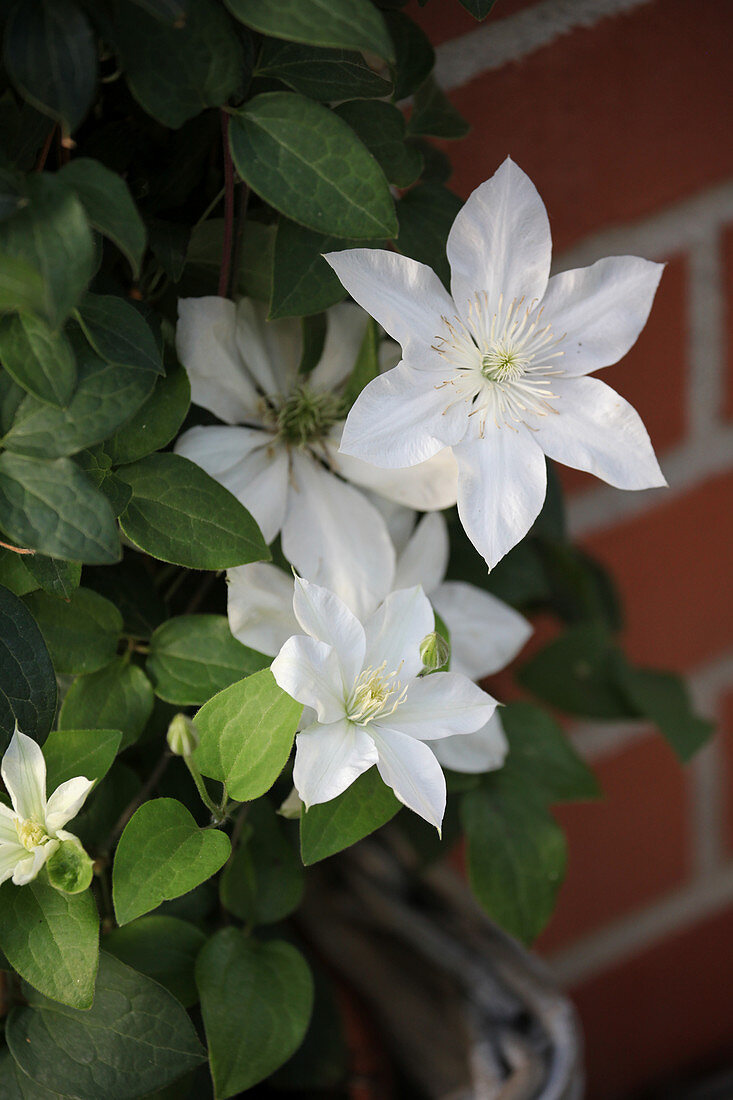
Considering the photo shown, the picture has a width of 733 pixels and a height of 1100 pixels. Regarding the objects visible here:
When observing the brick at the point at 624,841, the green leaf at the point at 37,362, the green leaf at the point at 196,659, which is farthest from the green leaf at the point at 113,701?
the brick at the point at 624,841

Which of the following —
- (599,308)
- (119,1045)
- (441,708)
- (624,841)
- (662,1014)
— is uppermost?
(599,308)

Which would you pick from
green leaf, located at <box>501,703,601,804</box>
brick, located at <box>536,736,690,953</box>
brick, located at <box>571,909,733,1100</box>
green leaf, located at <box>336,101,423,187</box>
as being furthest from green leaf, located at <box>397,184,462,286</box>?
brick, located at <box>571,909,733,1100</box>

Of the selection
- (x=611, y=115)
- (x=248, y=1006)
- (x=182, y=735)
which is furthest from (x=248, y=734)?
(x=611, y=115)

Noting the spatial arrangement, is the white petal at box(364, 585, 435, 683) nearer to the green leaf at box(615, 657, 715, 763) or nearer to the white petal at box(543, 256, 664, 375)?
the white petal at box(543, 256, 664, 375)

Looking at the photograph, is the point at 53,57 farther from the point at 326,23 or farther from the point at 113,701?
the point at 113,701

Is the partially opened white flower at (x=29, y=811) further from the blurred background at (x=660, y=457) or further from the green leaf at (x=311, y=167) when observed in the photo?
the blurred background at (x=660, y=457)

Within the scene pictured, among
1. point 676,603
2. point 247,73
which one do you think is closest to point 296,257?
point 247,73
